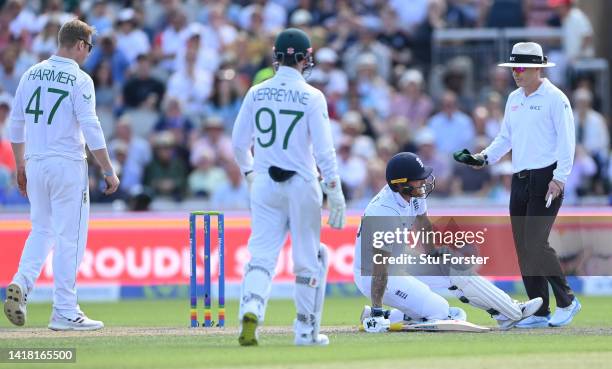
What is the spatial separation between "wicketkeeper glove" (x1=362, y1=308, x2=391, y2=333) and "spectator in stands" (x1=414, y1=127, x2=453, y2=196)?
779cm

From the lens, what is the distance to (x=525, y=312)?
11.9 m

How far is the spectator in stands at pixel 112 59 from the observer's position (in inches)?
823

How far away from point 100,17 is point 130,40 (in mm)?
761

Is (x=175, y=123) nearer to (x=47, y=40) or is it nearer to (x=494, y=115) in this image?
(x=47, y=40)

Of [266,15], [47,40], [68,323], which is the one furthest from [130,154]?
[68,323]

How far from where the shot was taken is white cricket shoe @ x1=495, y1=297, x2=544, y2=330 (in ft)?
39.0

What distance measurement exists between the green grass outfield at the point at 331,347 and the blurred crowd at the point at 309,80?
19.7ft

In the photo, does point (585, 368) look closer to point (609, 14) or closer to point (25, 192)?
point (25, 192)

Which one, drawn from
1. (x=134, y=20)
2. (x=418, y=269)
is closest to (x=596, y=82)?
(x=134, y=20)

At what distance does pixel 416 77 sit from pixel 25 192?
372 inches

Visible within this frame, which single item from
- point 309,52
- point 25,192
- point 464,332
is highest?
point 309,52

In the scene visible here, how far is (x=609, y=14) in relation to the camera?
22547mm

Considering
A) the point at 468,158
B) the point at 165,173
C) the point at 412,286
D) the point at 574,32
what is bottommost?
the point at 412,286

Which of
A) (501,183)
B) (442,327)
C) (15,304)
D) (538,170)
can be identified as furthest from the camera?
(501,183)
